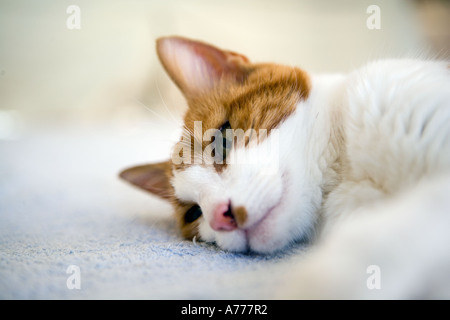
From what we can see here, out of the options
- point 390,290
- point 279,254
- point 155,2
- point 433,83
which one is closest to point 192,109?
point 279,254

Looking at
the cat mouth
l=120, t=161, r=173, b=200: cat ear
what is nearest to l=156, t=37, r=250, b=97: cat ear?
l=120, t=161, r=173, b=200: cat ear

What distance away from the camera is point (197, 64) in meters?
1.10

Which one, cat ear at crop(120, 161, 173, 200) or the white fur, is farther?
cat ear at crop(120, 161, 173, 200)

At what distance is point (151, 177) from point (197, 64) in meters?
0.40

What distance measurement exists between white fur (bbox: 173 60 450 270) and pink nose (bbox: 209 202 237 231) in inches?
0.7

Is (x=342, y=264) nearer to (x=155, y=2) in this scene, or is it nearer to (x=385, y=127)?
A: (x=385, y=127)

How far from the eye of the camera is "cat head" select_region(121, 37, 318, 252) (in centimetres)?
74

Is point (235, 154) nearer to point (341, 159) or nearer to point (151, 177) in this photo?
point (341, 159)

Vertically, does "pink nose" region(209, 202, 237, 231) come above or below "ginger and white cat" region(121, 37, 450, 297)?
below

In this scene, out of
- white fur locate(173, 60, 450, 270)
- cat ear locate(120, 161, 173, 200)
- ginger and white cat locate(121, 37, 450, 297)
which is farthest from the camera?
cat ear locate(120, 161, 173, 200)

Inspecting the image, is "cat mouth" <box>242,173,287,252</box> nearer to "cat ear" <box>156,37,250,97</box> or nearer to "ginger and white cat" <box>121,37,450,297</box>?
"ginger and white cat" <box>121,37,450,297</box>

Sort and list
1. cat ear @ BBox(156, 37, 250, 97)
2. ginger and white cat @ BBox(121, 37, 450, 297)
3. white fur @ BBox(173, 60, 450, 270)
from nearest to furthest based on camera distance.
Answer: ginger and white cat @ BBox(121, 37, 450, 297), white fur @ BBox(173, 60, 450, 270), cat ear @ BBox(156, 37, 250, 97)

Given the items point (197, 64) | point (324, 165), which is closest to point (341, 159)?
point (324, 165)

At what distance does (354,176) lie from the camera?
73 centimetres
